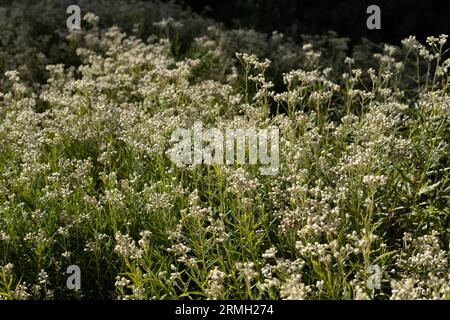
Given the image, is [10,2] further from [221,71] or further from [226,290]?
[226,290]

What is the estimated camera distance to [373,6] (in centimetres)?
764

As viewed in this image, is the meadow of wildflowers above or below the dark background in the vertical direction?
below

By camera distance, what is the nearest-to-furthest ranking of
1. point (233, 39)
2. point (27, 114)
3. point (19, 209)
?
point (19, 209), point (27, 114), point (233, 39)

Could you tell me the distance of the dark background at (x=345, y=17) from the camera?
779 centimetres

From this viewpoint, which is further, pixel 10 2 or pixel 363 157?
pixel 10 2

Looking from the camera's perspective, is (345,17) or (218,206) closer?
(218,206)

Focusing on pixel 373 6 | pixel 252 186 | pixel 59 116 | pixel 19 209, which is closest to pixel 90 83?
pixel 59 116

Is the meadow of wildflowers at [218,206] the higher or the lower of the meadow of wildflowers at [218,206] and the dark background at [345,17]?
the lower

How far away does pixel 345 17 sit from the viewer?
7977mm

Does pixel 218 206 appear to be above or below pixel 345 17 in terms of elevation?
below

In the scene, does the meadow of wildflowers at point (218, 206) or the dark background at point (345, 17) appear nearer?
the meadow of wildflowers at point (218, 206)

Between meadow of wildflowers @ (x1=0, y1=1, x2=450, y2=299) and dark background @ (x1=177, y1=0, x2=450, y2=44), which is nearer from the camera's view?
meadow of wildflowers @ (x1=0, y1=1, x2=450, y2=299)

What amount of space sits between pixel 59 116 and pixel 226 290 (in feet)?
7.12

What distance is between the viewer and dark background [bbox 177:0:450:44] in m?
7.79
